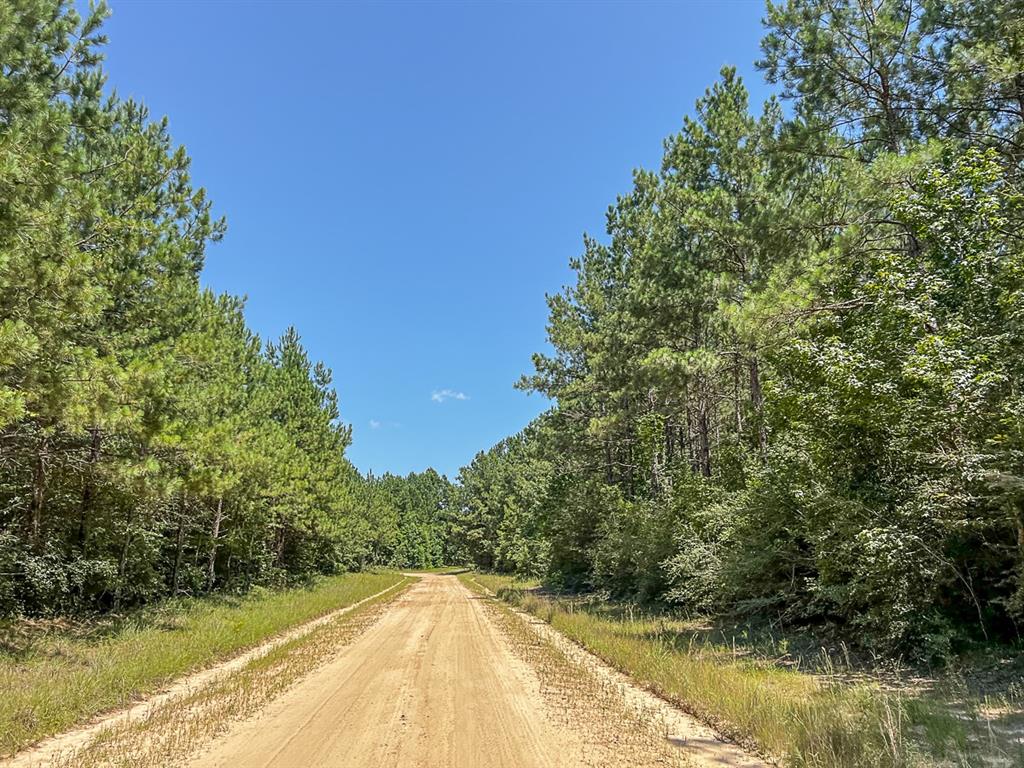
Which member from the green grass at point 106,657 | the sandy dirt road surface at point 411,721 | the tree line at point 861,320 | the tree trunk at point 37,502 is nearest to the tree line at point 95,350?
the tree trunk at point 37,502

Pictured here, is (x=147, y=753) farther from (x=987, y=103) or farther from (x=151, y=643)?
(x=987, y=103)

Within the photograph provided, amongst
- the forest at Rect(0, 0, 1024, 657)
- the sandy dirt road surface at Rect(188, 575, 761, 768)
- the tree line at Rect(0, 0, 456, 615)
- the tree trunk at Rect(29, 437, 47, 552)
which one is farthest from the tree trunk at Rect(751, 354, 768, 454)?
the tree trunk at Rect(29, 437, 47, 552)

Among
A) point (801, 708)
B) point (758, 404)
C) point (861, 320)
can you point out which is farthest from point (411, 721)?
point (758, 404)

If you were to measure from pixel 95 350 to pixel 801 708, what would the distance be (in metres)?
11.3

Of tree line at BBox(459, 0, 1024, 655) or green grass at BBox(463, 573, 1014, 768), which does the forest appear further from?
green grass at BBox(463, 573, 1014, 768)

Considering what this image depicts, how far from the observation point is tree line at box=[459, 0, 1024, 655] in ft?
27.8

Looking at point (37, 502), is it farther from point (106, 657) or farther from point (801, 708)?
point (801, 708)

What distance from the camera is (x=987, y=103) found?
1130 centimetres

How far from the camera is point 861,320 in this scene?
10711 millimetres

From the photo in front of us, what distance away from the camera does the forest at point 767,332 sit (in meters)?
8.37

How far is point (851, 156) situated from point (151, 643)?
17.4 m

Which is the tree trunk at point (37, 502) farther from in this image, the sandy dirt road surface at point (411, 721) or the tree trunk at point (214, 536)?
the tree trunk at point (214, 536)

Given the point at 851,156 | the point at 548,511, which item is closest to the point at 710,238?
the point at 851,156

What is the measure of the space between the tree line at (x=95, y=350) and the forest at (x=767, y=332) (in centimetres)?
6
